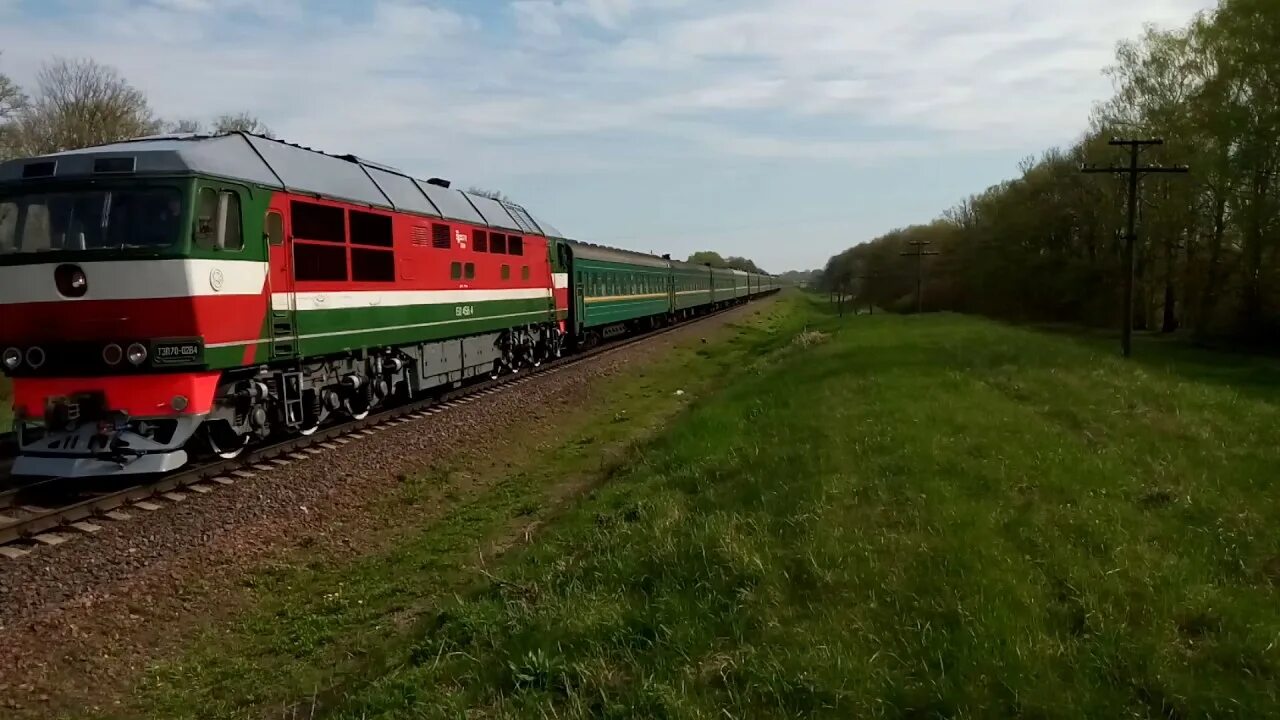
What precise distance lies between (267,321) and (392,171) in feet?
19.3

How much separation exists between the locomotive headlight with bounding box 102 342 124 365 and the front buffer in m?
0.23

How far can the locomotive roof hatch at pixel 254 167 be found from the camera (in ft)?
33.0

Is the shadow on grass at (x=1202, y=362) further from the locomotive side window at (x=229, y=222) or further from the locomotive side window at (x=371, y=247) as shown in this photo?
the locomotive side window at (x=229, y=222)

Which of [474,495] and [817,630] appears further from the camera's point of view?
[474,495]

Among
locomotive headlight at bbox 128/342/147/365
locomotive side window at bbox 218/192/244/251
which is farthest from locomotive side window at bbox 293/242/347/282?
locomotive headlight at bbox 128/342/147/365

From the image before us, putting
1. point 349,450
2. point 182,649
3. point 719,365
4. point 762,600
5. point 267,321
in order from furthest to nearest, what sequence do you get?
1. point 719,365
2. point 349,450
3. point 267,321
4. point 182,649
5. point 762,600

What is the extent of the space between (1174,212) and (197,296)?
38.6 m

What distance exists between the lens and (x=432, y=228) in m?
16.8

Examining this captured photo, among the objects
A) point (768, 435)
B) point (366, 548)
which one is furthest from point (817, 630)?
point (768, 435)

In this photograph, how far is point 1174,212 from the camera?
36.4 meters

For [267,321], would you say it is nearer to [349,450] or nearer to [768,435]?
[349,450]

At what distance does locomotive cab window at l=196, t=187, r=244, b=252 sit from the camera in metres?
10.2

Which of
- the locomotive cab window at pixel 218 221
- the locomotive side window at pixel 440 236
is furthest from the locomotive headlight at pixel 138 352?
the locomotive side window at pixel 440 236

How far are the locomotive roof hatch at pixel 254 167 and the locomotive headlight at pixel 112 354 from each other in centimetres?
199
